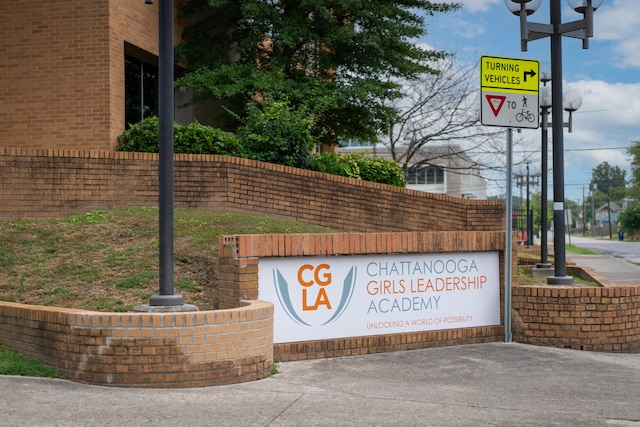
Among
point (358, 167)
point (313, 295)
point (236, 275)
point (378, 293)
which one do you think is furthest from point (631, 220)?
point (236, 275)

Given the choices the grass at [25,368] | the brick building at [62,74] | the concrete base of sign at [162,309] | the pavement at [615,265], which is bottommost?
the pavement at [615,265]

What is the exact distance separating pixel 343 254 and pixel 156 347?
265 centimetres

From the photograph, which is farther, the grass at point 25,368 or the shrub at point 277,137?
the shrub at point 277,137

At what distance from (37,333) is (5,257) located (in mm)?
2962

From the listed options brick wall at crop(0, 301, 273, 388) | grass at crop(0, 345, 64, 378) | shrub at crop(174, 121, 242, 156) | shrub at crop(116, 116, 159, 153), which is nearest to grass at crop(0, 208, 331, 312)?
grass at crop(0, 345, 64, 378)

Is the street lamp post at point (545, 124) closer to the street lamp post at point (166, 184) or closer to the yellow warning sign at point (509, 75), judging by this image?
the yellow warning sign at point (509, 75)

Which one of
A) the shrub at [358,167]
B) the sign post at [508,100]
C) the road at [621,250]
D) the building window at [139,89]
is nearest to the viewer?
the sign post at [508,100]

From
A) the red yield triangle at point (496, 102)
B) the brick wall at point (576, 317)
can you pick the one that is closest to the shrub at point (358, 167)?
the red yield triangle at point (496, 102)

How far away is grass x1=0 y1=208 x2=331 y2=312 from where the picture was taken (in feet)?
29.2

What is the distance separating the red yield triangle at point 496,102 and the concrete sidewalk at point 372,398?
3.22m

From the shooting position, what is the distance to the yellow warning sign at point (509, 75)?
383 inches

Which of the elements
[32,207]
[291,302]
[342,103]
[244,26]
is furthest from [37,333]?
[244,26]

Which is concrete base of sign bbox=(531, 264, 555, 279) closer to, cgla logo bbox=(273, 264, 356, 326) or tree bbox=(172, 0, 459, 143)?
tree bbox=(172, 0, 459, 143)

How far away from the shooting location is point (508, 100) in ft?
32.4
